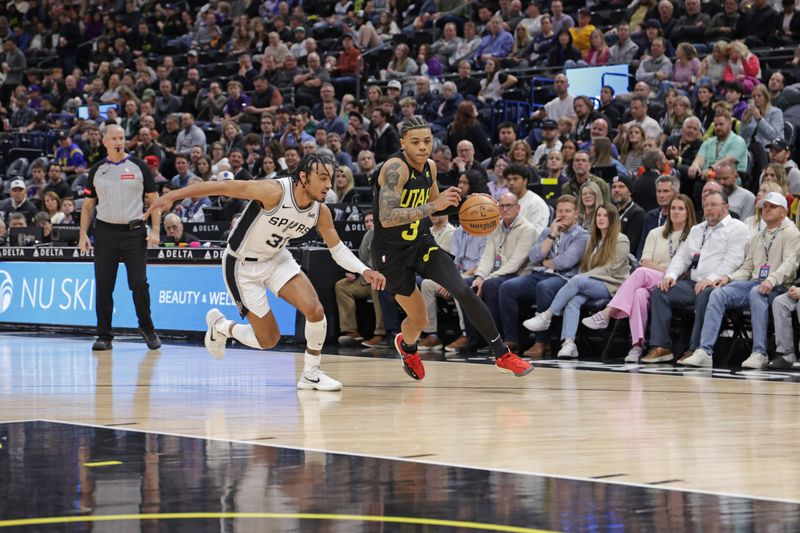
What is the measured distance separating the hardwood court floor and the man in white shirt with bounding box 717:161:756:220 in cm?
257

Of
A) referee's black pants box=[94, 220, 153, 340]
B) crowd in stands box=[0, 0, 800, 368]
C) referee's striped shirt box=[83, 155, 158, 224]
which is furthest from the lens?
referee's black pants box=[94, 220, 153, 340]

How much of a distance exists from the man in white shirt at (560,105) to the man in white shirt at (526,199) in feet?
12.8

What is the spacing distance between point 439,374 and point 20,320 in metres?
8.35

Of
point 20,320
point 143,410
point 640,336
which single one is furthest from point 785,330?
point 20,320

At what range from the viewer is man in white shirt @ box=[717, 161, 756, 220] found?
1234 cm

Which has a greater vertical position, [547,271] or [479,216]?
[479,216]

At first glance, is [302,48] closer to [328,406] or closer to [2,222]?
[2,222]

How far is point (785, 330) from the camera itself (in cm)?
1091

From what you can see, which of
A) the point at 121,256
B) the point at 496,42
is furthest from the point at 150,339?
the point at 496,42

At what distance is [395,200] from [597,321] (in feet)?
11.8

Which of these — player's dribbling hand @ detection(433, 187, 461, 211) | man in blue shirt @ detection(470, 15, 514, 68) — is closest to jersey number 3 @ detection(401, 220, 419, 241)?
player's dribbling hand @ detection(433, 187, 461, 211)

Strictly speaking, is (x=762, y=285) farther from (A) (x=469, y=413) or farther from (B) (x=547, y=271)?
(A) (x=469, y=413)

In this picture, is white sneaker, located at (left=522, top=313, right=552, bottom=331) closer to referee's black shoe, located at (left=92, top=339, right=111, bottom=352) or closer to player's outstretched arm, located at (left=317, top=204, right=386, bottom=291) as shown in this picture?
player's outstretched arm, located at (left=317, top=204, right=386, bottom=291)

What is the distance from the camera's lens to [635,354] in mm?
11727
